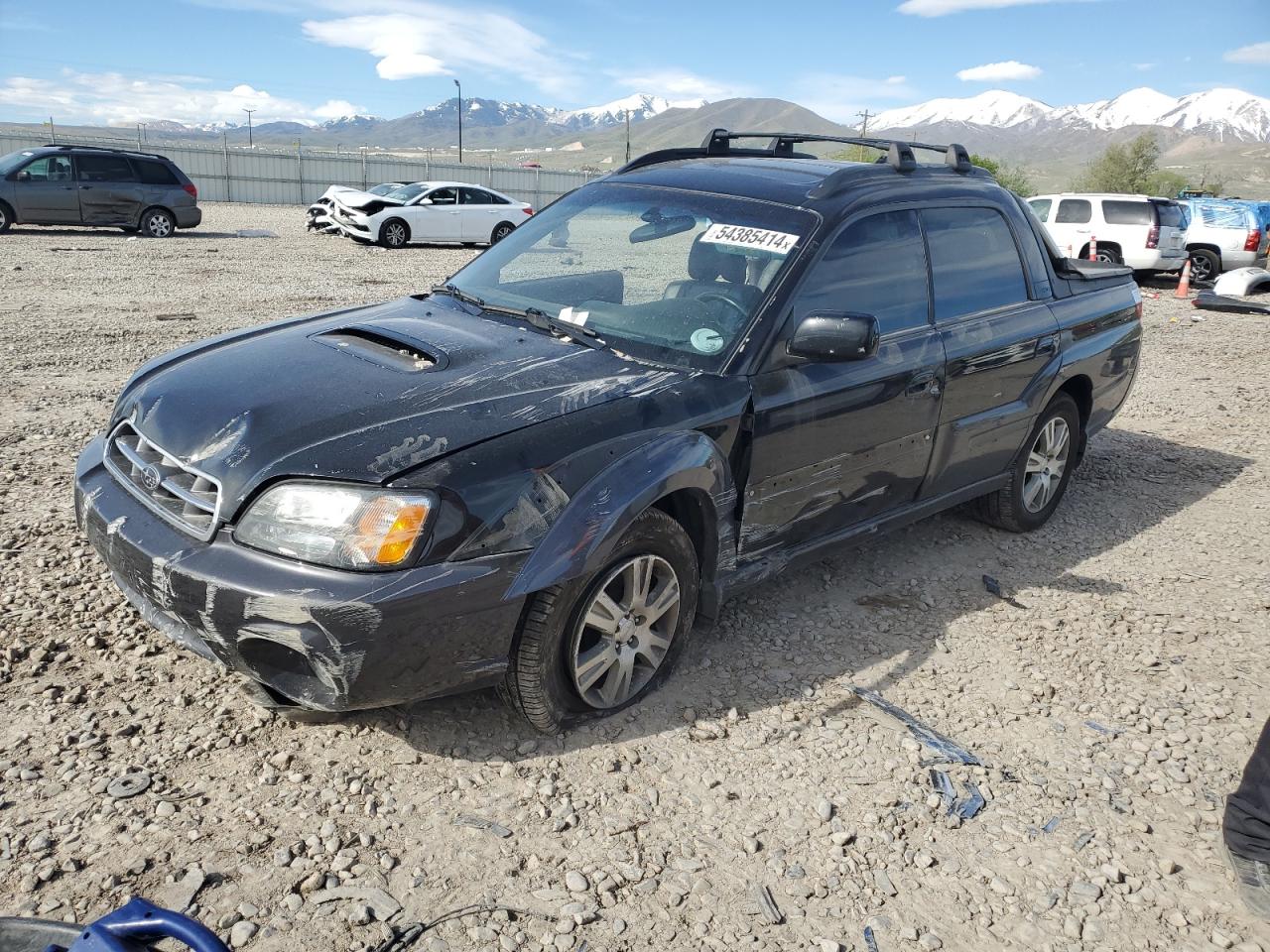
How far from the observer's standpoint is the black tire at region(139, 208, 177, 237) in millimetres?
18406

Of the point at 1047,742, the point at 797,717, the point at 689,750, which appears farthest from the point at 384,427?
the point at 1047,742

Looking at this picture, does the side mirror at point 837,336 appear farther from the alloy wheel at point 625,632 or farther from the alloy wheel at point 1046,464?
the alloy wheel at point 1046,464

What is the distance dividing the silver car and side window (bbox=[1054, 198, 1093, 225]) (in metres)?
17.0

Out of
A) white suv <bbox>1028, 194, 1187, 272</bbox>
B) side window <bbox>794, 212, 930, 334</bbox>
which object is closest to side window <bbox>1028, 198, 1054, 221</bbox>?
white suv <bbox>1028, 194, 1187, 272</bbox>

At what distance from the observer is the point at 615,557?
309 centimetres

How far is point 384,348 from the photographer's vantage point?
3.53 metres

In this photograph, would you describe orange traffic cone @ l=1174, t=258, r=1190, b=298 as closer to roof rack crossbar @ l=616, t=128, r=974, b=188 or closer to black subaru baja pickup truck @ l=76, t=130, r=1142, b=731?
black subaru baja pickup truck @ l=76, t=130, r=1142, b=731

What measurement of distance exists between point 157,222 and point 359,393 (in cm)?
1798

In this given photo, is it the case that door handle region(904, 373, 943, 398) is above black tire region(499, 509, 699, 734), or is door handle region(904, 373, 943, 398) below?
above

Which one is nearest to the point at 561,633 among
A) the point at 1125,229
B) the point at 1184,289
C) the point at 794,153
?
the point at 794,153

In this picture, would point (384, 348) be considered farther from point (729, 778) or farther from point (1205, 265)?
point (1205, 265)

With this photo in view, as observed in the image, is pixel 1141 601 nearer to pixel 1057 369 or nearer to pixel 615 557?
pixel 1057 369

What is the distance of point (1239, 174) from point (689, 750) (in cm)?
19474

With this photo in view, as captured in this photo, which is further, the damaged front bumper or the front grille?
the front grille
